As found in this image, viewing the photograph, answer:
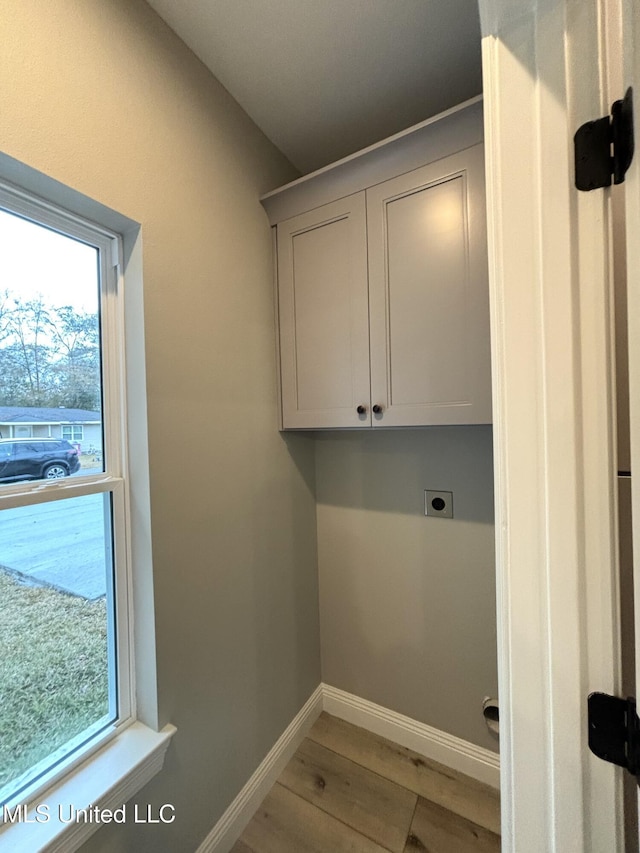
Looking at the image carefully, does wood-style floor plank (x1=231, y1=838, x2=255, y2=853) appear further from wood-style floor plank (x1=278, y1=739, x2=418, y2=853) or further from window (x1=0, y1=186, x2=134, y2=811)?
window (x1=0, y1=186, x2=134, y2=811)

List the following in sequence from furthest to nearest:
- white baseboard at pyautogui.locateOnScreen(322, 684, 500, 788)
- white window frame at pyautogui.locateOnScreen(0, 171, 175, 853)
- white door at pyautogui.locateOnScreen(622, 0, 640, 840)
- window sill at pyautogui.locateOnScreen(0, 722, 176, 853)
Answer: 1. white baseboard at pyautogui.locateOnScreen(322, 684, 500, 788)
2. white window frame at pyautogui.locateOnScreen(0, 171, 175, 853)
3. window sill at pyautogui.locateOnScreen(0, 722, 176, 853)
4. white door at pyautogui.locateOnScreen(622, 0, 640, 840)

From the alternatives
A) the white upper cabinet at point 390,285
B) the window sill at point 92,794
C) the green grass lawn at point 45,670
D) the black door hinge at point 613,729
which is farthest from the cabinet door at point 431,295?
the window sill at point 92,794

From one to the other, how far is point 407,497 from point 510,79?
137cm

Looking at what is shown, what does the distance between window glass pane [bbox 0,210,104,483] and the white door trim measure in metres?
1.07

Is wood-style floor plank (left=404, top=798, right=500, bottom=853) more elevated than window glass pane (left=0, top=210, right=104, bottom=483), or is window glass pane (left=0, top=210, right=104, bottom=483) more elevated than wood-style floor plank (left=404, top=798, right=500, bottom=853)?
window glass pane (left=0, top=210, right=104, bottom=483)

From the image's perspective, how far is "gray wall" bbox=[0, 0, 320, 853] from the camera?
88 cm

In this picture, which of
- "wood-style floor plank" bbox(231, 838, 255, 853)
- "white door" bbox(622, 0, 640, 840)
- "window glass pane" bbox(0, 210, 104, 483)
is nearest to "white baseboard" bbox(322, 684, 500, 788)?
"wood-style floor plank" bbox(231, 838, 255, 853)

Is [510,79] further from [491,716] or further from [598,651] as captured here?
[491,716]

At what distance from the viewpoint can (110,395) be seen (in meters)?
1.08

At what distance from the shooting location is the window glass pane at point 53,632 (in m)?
0.86

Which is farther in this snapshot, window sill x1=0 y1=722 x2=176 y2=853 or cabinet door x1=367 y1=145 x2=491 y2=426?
cabinet door x1=367 y1=145 x2=491 y2=426

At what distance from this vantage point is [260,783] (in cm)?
138

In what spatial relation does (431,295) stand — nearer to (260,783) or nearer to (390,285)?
(390,285)

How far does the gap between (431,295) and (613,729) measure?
1.16m
